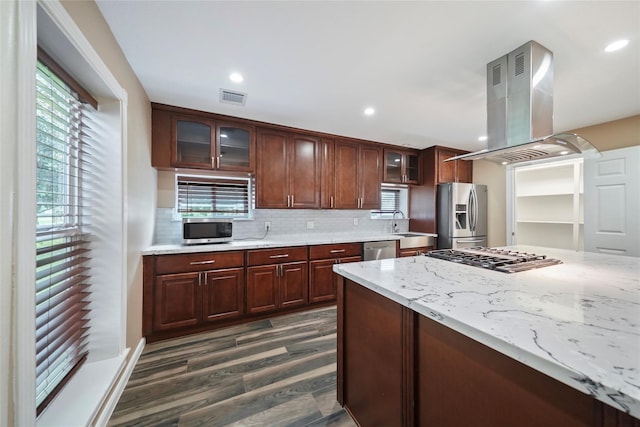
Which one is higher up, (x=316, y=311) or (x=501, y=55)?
(x=501, y=55)

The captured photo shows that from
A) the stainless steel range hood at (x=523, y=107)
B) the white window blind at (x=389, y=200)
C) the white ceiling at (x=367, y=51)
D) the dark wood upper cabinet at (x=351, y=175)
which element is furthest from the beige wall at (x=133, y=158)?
the white window blind at (x=389, y=200)

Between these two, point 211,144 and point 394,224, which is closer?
point 211,144

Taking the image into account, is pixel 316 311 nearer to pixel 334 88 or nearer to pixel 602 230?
pixel 334 88

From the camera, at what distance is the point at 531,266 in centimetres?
146

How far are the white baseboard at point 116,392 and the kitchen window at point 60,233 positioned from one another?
27 centimetres

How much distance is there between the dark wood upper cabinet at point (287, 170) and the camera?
3074mm

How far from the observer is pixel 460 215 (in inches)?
156

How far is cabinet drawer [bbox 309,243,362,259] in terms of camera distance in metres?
3.06

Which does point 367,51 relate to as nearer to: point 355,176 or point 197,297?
point 355,176

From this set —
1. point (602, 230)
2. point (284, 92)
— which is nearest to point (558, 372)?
point (284, 92)

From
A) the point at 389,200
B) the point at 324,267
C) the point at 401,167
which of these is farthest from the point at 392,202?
the point at 324,267

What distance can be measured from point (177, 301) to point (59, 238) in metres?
1.34

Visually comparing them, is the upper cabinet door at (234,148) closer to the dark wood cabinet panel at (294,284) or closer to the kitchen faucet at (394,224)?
the dark wood cabinet panel at (294,284)

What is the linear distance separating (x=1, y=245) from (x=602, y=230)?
15.2 feet
